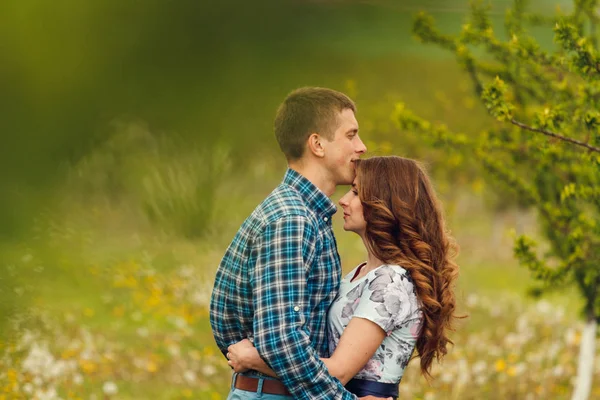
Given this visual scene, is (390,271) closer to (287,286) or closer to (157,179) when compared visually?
(287,286)

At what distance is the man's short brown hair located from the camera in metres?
2.71

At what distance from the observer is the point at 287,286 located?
8.04 ft

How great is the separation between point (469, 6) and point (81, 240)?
2.93 meters

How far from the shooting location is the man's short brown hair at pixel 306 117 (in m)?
2.71

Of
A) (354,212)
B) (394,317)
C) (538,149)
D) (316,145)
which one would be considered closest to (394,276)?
(394,317)

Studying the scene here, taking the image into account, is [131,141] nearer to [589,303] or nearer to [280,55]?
[280,55]

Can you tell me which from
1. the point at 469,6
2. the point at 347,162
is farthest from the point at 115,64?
the point at 469,6

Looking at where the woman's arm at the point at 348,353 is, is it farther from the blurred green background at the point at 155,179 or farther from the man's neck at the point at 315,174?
the blurred green background at the point at 155,179

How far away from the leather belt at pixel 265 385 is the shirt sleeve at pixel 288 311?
112mm

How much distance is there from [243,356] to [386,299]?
18.8 inches

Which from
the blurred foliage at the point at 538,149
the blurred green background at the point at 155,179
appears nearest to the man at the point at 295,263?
the blurred green background at the point at 155,179

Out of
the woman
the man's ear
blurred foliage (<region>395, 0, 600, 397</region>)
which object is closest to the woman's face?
the woman

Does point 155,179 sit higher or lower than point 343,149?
higher

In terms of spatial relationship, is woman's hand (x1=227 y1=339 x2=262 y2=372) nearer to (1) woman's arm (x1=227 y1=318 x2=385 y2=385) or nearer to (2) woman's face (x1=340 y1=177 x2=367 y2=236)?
(1) woman's arm (x1=227 y1=318 x2=385 y2=385)
